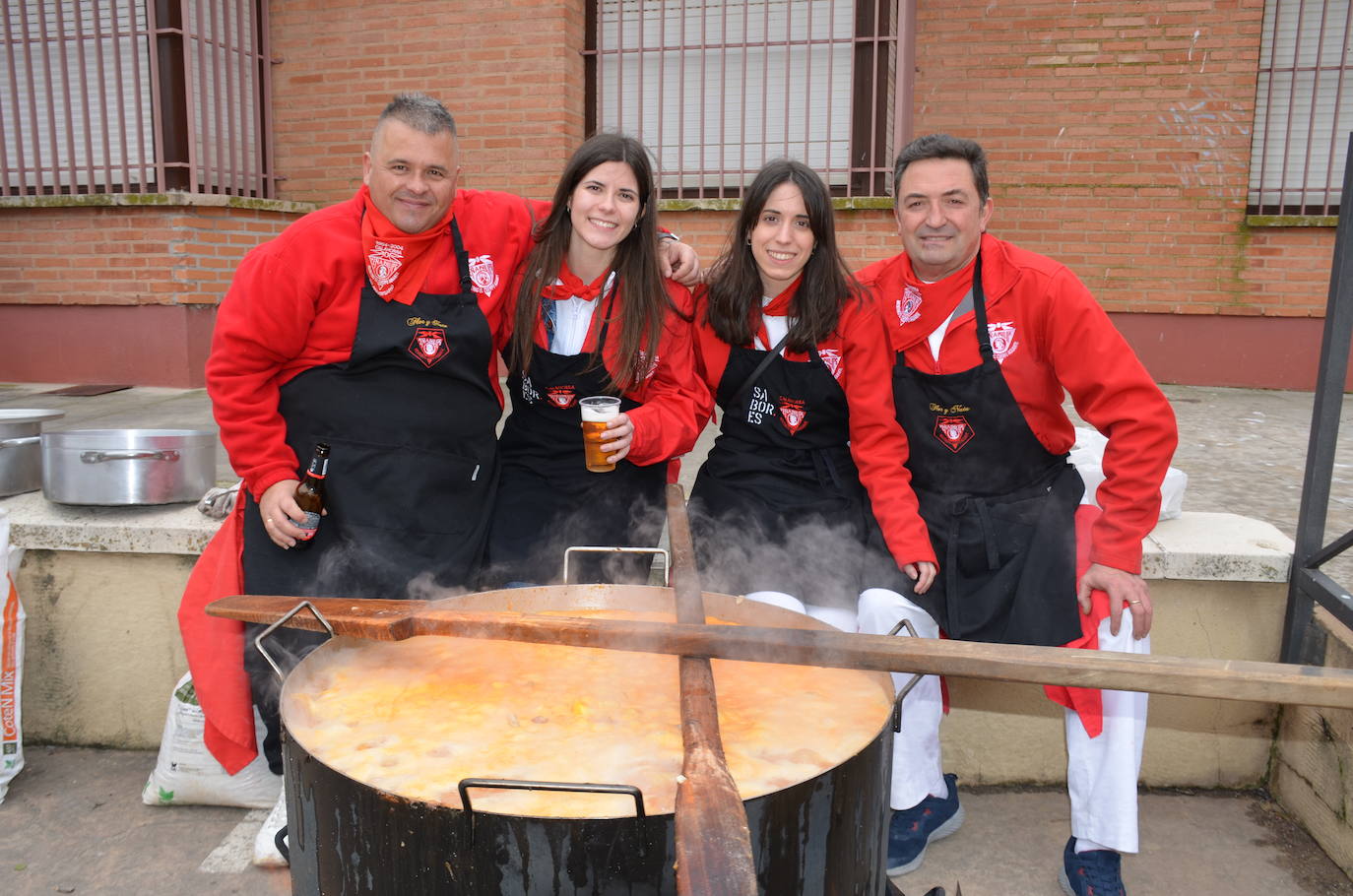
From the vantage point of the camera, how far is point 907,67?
6.98 m

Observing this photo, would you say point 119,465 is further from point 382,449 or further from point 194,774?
point 382,449

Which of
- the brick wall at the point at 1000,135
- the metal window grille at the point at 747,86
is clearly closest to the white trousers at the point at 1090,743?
the brick wall at the point at 1000,135

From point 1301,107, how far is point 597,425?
7.19m

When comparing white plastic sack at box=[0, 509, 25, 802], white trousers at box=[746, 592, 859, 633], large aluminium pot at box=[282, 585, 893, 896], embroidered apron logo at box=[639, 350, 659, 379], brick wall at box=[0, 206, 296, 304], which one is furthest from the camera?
brick wall at box=[0, 206, 296, 304]

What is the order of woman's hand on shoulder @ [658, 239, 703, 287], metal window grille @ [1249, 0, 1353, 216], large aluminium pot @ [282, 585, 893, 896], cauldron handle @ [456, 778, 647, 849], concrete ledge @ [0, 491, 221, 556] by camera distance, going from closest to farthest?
cauldron handle @ [456, 778, 647, 849] < large aluminium pot @ [282, 585, 893, 896] < woman's hand on shoulder @ [658, 239, 703, 287] < concrete ledge @ [0, 491, 221, 556] < metal window grille @ [1249, 0, 1353, 216]

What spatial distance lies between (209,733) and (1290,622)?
3.18 metres

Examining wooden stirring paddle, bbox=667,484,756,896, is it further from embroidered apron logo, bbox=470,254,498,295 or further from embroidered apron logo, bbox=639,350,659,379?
embroidered apron logo, bbox=470,254,498,295

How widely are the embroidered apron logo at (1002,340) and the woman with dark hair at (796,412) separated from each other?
291 millimetres

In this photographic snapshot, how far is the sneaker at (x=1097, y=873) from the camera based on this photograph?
8.66 ft

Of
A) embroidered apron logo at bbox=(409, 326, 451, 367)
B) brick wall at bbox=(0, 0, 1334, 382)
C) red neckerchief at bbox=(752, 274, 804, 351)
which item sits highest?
brick wall at bbox=(0, 0, 1334, 382)

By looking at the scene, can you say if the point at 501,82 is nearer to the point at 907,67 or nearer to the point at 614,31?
the point at 614,31

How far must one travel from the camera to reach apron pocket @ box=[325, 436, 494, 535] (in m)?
2.65

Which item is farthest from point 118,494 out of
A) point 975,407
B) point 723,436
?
point 975,407

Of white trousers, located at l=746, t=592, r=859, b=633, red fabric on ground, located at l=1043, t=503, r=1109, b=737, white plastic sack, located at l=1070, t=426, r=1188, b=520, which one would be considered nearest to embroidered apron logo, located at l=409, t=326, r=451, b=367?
white trousers, located at l=746, t=592, r=859, b=633
